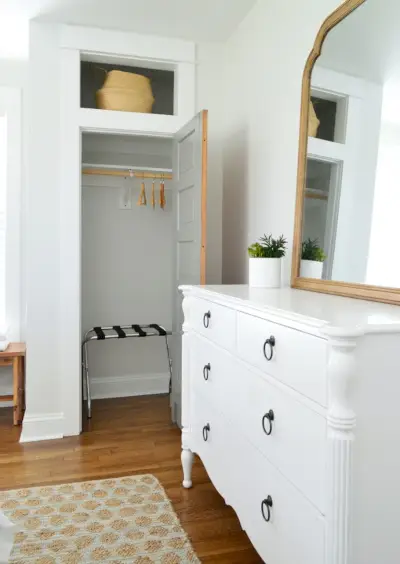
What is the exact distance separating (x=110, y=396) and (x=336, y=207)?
2.80 meters

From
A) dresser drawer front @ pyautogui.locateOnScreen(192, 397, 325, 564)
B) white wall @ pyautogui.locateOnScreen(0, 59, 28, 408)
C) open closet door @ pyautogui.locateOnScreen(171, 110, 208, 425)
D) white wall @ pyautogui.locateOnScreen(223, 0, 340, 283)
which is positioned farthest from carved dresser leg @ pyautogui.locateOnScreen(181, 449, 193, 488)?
white wall @ pyautogui.locateOnScreen(0, 59, 28, 408)

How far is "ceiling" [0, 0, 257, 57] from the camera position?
9.49 ft

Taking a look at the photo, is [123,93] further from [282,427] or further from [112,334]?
[282,427]

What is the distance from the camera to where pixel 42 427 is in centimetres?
321

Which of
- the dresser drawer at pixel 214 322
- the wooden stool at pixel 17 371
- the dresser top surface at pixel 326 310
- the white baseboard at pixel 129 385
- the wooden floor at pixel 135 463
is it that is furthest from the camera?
the white baseboard at pixel 129 385

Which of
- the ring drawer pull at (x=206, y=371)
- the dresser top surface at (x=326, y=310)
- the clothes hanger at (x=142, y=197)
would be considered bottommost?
the ring drawer pull at (x=206, y=371)

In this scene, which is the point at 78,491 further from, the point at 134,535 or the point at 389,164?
the point at 389,164

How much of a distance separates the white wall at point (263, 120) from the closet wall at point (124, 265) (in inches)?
36.0

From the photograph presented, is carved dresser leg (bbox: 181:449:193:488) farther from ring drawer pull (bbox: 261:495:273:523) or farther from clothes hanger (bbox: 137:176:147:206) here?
clothes hanger (bbox: 137:176:147:206)

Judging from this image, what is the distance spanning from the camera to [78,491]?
95.7 inches

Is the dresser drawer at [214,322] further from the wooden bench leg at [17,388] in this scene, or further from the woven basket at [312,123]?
the wooden bench leg at [17,388]

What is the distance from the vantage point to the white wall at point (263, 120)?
237cm

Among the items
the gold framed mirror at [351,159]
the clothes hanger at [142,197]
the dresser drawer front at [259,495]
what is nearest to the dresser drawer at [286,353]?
the dresser drawer front at [259,495]

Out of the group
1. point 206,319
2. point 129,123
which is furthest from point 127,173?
point 206,319
